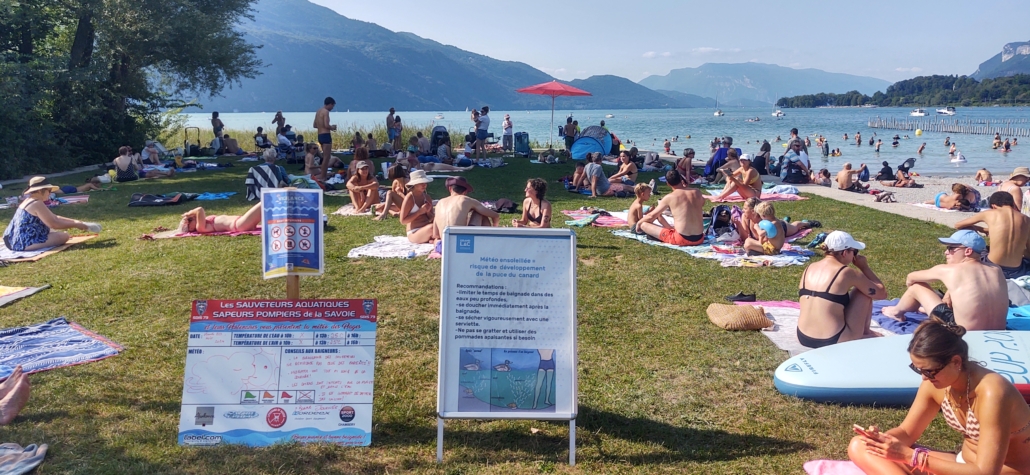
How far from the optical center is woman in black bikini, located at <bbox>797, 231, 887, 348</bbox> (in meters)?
4.85

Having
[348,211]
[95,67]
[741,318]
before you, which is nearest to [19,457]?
[741,318]

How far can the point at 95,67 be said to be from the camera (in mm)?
18125

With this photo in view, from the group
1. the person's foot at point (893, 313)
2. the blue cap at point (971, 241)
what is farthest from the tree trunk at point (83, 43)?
the blue cap at point (971, 241)

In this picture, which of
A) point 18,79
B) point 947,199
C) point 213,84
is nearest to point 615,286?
point 947,199

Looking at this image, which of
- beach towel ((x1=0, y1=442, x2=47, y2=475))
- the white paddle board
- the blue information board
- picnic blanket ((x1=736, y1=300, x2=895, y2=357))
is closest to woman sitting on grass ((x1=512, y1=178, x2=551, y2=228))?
picnic blanket ((x1=736, y1=300, x2=895, y2=357))

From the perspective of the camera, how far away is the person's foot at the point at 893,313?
582cm

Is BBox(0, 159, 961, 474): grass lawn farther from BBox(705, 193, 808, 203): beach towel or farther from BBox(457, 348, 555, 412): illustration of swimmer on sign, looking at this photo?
BBox(705, 193, 808, 203): beach towel

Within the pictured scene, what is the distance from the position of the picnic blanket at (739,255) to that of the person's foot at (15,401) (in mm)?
6634

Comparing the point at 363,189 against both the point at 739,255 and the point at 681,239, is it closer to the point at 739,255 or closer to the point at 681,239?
the point at 681,239

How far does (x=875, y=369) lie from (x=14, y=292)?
712 cm

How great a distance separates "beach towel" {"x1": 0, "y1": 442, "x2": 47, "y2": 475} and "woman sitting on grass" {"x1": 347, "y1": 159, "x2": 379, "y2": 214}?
7.94 metres

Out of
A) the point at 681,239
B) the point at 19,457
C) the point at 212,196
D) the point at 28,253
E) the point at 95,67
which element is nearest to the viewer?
the point at 19,457

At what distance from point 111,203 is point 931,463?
42.2 ft

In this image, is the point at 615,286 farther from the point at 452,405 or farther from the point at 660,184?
the point at 660,184
